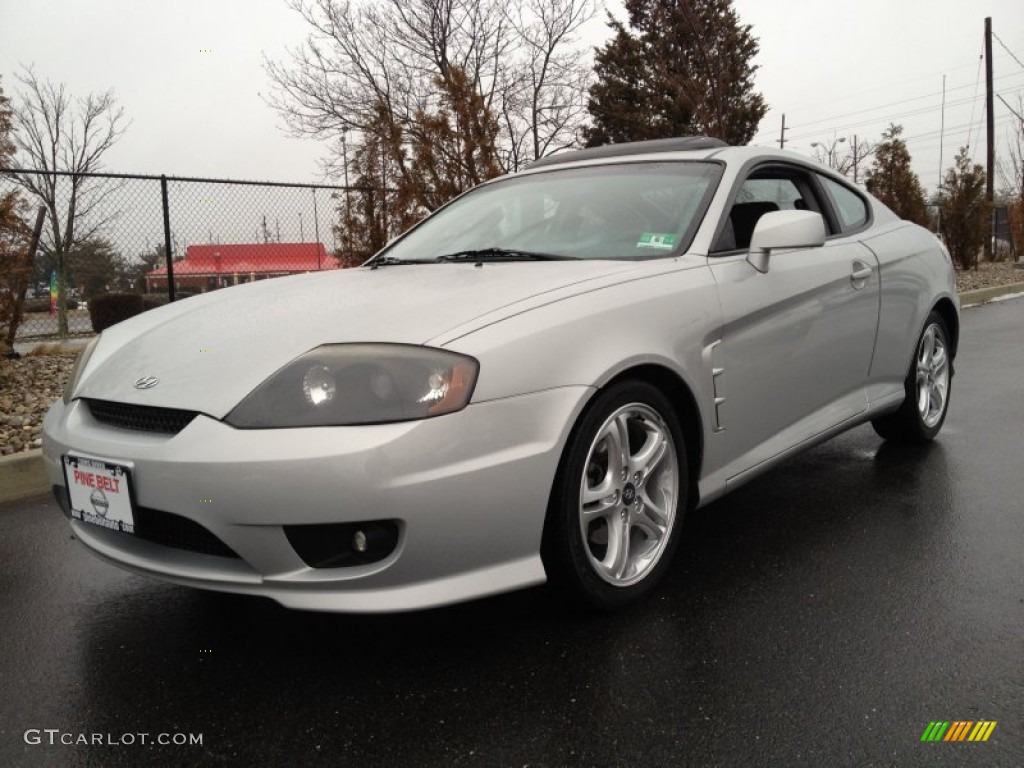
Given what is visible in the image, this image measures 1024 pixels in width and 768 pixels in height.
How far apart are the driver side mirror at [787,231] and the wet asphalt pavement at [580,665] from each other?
1075 mm

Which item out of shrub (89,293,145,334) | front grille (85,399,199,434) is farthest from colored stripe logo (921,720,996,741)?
shrub (89,293,145,334)

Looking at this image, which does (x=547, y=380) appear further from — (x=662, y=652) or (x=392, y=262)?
(x=392, y=262)

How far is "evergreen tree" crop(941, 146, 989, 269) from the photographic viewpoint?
713 inches

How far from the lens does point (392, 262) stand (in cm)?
339

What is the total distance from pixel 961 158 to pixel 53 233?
18613 millimetres

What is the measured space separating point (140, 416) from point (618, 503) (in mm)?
1318

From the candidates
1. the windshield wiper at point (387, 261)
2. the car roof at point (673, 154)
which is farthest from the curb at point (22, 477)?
the car roof at point (673, 154)

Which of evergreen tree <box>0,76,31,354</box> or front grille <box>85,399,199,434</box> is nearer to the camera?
front grille <box>85,399,199,434</box>

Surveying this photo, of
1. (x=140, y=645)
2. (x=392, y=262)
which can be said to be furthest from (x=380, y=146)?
(x=140, y=645)

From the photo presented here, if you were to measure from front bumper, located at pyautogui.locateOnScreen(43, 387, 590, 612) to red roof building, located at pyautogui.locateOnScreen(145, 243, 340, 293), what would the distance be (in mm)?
6409

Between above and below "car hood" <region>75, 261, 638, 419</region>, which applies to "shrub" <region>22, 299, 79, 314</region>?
above

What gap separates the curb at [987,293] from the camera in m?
13.1

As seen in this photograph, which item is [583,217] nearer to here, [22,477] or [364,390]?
[364,390]

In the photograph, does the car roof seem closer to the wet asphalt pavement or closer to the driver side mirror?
the driver side mirror
